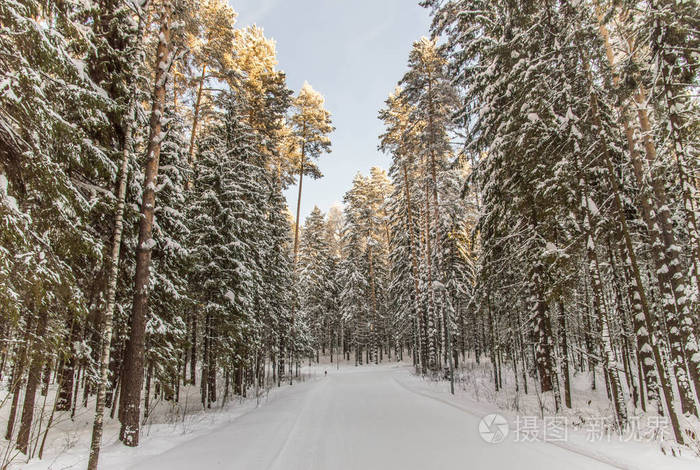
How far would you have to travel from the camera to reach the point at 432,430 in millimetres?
8117

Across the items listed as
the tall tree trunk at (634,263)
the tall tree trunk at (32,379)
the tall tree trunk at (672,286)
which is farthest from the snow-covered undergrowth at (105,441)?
the tall tree trunk at (672,286)

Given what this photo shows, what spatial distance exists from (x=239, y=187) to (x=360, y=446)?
1080 cm

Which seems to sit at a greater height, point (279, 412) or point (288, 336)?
point (288, 336)

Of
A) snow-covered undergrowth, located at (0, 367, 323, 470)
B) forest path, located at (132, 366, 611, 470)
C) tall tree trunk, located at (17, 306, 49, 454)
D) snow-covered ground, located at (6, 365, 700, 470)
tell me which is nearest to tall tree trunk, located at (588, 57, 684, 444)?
snow-covered ground, located at (6, 365, 700, 470)

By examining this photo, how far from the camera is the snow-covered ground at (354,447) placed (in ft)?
19.2

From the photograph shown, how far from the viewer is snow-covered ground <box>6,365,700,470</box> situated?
5863mm

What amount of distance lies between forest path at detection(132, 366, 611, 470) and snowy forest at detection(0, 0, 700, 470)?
6.64 ft

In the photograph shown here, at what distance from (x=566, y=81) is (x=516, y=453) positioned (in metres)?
9.36

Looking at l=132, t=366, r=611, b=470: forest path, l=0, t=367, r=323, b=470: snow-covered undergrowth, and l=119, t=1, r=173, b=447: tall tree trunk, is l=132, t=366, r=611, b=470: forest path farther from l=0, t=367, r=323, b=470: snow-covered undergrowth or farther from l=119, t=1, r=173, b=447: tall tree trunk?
l=119, t=1, r=173, b=447: tall tree trunk

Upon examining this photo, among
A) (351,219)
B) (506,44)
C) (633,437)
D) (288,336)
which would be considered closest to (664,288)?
(633,437)

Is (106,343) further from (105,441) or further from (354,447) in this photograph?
(354,447)

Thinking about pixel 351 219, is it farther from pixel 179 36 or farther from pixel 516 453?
pixel 516 453

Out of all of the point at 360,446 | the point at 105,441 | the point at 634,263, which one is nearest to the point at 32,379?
the point at 105,441

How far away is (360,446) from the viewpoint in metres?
7.19
